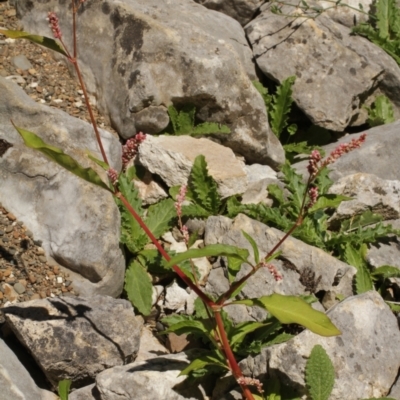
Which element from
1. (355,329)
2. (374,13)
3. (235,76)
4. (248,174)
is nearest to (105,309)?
(355,329)

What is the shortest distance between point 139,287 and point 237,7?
3.79 metres

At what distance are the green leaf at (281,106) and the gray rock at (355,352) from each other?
7.86 ft

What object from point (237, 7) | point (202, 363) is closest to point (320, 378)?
point (202, 363)

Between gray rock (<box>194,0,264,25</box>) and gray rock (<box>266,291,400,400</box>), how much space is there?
3.91 m

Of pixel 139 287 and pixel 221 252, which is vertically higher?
pixel 221 252

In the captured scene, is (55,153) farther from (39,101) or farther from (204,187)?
(39,101)

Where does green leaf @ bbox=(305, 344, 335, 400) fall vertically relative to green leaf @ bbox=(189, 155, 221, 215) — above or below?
below

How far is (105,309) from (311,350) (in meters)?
1.40

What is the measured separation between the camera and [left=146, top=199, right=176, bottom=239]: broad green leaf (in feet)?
18.0

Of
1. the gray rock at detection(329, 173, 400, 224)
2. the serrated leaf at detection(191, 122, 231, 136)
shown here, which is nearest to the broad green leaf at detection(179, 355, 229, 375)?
the gray rock at detection(329, 173, 400, 224)

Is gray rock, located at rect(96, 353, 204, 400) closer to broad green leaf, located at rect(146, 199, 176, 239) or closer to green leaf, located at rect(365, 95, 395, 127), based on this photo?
broad green leaf, located at rect(146, 199, 176, 239)

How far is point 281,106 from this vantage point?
677 cm

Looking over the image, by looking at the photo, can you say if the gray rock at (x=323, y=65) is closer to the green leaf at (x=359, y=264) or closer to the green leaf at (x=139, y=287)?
→ the green leaf at (x=359, y=264)

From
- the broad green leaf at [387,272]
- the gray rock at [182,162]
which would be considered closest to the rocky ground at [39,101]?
the gray rock at [182,162]
